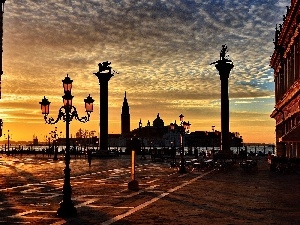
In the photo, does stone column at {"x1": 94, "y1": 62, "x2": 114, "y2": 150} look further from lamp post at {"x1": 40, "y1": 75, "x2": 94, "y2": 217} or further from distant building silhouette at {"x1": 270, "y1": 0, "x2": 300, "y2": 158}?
lamp post at {"x1": 40, "y1": 75, "x2": 94, "y2": 217}

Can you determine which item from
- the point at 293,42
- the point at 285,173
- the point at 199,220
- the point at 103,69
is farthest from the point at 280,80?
the point at 199,220

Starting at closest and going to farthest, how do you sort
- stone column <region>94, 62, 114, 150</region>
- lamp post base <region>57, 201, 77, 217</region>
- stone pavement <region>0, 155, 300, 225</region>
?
stone pavement <region>0, 155, 300, 225</region>
lamp post base <region>57, 201, 77, 217</region>
stone column <region>94, 62, 114, 150</region>

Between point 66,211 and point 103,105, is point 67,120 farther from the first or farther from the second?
point 103,105

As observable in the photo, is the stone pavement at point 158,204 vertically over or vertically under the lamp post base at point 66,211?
under

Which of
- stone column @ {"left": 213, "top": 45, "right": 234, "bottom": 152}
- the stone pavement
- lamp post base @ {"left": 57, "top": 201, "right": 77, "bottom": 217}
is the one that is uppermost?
stone column @ {"left": 213, "top": 45, "right": 234, "bottom": 152}

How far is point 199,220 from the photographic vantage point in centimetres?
1378

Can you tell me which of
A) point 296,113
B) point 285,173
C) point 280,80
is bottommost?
point 285,173

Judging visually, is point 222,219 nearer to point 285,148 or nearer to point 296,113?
point 296,113

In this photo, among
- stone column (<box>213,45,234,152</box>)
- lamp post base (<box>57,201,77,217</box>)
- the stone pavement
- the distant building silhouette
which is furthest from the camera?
stone column (<box>213,45,234,152</box>)

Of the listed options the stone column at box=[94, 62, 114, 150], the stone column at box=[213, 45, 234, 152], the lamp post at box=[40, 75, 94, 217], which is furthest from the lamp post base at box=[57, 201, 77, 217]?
the stone column at box=[94, 62, 114, 150]

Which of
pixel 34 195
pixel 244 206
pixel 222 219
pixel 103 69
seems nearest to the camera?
pixel 222 219

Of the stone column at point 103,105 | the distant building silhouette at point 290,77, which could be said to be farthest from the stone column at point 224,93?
the stone column at point 103,105

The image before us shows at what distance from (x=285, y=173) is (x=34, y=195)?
20.2 meters

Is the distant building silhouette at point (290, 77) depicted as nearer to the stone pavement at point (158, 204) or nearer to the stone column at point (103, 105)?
the stone pavement at point (158, 204)
